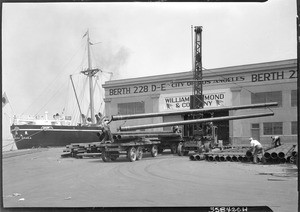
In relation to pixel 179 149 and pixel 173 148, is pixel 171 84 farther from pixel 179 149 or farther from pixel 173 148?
pixel 173 148

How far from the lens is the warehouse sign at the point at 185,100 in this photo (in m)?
4.52

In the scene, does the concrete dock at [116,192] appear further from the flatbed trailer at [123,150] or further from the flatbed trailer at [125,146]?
the flatbed trailer at [123,150]

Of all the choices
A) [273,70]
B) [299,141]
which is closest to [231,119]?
[273,70]

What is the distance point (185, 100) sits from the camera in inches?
198

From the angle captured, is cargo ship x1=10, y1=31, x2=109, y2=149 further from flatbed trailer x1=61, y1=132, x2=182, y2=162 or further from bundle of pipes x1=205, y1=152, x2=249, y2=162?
bundle of pipes x1=205, y1=152, x2=249, y2=162

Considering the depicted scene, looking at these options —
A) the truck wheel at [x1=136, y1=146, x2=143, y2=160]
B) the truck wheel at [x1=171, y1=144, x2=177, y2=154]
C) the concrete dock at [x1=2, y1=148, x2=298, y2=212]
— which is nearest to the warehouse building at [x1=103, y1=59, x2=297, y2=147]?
the concrete dock at [x1=2, y1=148, x2=298, y2=212]

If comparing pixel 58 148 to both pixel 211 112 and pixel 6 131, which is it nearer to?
pixel 6 131


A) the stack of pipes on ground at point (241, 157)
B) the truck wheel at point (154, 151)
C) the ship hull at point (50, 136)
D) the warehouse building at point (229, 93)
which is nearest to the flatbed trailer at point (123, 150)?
the truck wheel at point (154, 151)

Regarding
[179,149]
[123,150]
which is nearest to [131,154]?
[123,150]

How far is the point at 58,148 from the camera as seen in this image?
236 inches

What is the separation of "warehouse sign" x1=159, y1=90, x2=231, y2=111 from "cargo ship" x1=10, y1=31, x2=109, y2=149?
954 millimetres

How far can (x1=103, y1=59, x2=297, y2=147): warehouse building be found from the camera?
4.00m

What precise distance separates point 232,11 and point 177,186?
214 cm

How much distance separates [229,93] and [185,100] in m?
0.70
